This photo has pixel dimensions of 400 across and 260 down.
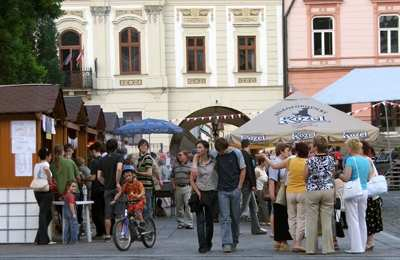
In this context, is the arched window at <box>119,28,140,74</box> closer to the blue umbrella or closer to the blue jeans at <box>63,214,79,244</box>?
the blue umbrella

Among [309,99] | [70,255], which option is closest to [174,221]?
[309,99]

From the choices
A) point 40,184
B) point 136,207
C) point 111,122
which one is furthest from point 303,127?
point 111,122

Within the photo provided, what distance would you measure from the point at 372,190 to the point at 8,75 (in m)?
12.4

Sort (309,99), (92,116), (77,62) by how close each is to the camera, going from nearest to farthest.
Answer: (309,99) < (92,116) < (77,62)

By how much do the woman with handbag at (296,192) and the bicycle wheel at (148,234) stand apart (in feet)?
7.80

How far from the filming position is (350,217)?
46.2ft

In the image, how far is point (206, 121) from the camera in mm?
42219

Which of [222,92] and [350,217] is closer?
[350,217]

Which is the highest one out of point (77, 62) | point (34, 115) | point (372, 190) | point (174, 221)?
point (77, 62)

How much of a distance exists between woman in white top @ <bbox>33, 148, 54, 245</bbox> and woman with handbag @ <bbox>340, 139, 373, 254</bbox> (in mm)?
5297

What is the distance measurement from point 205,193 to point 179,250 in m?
1.15

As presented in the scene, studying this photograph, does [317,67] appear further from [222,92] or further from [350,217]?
[350,217]

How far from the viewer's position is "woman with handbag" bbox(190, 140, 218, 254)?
47.2 feet

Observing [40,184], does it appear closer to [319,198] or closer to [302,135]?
[319,198]
